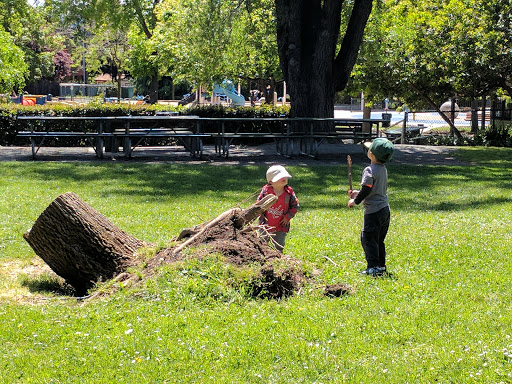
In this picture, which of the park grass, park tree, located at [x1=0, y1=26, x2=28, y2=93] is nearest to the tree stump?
the park grass

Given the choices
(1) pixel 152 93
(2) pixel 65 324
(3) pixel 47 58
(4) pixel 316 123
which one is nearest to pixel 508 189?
(4) pixel 316 123

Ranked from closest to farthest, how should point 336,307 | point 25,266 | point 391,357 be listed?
point 391,357 → point 336,307 → point 25,266

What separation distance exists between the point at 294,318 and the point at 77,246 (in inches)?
102

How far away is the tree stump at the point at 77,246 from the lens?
22.9ft

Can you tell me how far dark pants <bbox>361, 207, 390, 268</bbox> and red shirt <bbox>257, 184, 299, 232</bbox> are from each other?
714 millimetres

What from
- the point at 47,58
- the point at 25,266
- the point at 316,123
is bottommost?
the point at 25,266

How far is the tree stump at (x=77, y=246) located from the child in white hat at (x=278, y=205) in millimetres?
1375

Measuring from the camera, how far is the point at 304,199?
474 inches

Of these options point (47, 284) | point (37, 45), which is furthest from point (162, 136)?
point (37, 45)

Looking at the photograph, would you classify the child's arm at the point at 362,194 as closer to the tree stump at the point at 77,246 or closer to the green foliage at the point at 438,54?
the tree stump at the point at 77,246

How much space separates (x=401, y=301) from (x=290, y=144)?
1285 cm

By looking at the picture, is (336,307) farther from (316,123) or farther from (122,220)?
(316,123)

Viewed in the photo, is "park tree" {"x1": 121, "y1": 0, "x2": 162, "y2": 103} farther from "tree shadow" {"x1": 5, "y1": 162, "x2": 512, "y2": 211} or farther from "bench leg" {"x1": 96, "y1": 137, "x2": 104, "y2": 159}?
"tree shadow" {"x1": 5, "y1": 162, "x2": 512, "y2": 211}

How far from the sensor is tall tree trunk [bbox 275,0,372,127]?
18.5 meters
